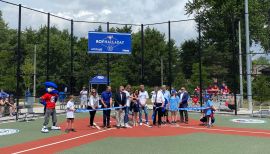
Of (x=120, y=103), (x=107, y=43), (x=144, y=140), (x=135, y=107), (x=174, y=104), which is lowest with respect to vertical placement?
(x=144, y=140)

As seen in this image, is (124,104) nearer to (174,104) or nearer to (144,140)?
(174,104)

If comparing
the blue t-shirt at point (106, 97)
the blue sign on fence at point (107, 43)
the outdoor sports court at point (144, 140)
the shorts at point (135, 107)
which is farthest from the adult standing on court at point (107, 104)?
the blue sign on fence at point (107, 43)

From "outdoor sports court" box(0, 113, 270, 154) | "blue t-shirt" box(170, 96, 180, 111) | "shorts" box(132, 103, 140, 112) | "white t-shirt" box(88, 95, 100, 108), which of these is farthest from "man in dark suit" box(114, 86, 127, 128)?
"blue t-shirt" box(170, 96, 180, 111)

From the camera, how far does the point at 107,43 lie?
23.9 meters

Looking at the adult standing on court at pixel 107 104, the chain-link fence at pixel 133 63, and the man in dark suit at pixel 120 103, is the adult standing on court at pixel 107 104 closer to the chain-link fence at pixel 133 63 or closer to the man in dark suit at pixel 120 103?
the man in dark suit at pixel 120 103

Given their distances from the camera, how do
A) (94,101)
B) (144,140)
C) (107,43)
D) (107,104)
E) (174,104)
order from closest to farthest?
1. (144,140)
2. (107,104)
3. (94,101)
4. (174,104)
5. (107,43)

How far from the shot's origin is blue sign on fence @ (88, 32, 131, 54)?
2367 cm

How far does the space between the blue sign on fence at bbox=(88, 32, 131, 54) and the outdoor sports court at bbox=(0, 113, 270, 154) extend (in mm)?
8737

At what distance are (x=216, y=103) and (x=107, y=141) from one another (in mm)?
14527

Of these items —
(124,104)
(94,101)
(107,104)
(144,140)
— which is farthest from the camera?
(94,101)

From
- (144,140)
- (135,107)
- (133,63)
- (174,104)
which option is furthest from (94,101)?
(133,63)

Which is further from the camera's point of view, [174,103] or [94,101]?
[174,103]

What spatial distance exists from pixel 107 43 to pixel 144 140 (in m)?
12.8

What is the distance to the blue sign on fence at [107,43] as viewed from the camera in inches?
932
